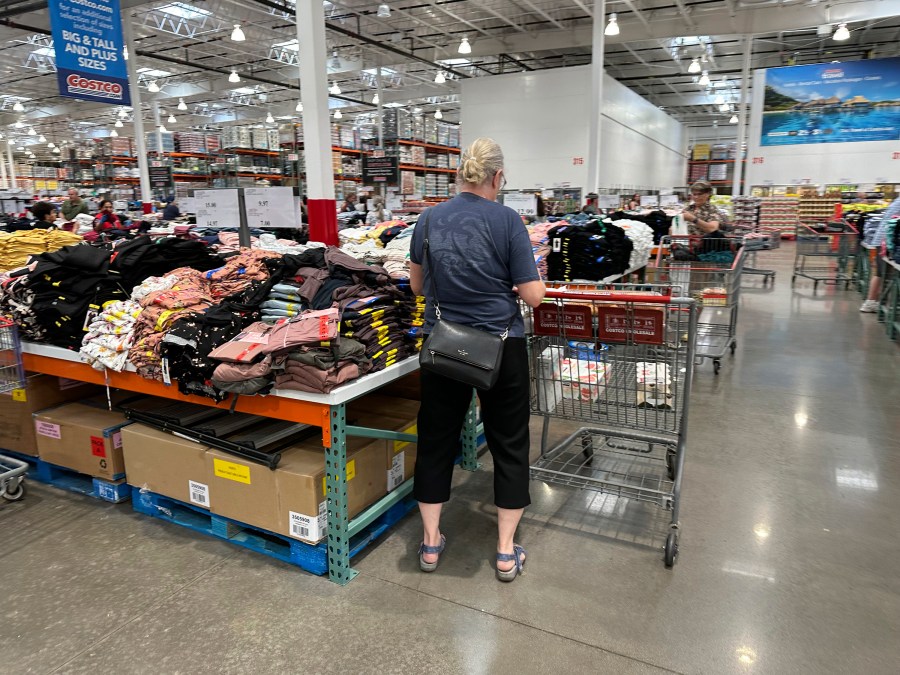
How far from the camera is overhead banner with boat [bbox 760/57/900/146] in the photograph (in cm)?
1769

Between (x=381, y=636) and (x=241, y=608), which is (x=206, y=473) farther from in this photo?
(x=381, y=636)

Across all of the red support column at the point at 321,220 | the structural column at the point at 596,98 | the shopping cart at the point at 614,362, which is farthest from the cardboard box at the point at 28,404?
the structural column at the point at 596,98

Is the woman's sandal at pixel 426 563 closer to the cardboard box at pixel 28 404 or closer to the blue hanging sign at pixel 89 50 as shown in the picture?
the cardboard box at pixel 28 404

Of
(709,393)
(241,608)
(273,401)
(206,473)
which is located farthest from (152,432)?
(709,393)

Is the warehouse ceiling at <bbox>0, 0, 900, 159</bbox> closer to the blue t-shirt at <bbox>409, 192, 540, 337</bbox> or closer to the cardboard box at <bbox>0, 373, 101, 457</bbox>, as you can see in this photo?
the cardboard box at <bbox>0, 373, 101, 457</bbox>

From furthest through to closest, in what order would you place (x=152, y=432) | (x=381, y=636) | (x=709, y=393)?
(x=709, y=393) < (x=152, y=432) < (x=381, y=636)

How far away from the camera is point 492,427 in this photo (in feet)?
8.66

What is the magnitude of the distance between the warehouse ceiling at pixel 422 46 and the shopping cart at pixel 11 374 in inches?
439

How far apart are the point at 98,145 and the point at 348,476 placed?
21176mm

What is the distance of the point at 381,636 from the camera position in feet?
7.52

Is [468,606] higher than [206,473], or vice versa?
[206,473]

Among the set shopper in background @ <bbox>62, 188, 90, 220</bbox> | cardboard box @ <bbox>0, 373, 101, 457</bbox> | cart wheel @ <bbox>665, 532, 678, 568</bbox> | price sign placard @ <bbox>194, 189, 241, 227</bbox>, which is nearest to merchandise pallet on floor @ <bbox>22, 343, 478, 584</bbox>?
cardboard box @ <bbox>0, 373, 101, 457</bbox>

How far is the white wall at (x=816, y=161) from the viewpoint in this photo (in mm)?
18062

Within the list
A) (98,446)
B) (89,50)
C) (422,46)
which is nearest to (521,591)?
(98,446)
